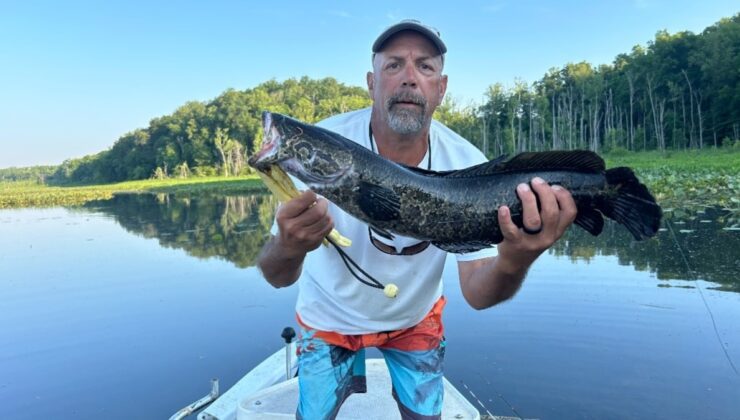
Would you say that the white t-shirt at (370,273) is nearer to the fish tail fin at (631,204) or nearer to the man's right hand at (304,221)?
the man's right hand at (304,221)

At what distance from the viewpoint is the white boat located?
3.96m

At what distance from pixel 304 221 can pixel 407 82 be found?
1115 mm

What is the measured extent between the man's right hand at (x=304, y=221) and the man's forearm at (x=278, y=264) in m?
0.18

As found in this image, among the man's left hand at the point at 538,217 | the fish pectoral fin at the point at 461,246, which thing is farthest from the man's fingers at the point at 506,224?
the fish pectoral fin at the point at 461,246

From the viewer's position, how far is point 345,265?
9.42 ft

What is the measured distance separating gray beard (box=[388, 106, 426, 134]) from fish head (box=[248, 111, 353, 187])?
612 mm

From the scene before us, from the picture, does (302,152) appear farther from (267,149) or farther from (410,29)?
(410,29)

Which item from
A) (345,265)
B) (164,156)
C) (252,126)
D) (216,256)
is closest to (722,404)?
(345,265)

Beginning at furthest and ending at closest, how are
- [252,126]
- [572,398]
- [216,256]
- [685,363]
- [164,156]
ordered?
1. [164,156]
2. [252,126]
3. [216,256]
4. [685,363]
5. [572,398]

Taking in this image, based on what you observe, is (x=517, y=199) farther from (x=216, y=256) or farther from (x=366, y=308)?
(x=216, y=256)

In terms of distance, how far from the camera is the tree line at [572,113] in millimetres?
63406

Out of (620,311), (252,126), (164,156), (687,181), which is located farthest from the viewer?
(164,156)

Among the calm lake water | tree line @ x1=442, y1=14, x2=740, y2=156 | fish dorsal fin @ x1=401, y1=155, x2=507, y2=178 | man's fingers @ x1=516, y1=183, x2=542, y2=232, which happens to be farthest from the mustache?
tree line @ x1=442, y1=14, x2=740, y2=156

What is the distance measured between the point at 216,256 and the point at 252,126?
83.1 meters
